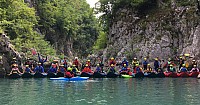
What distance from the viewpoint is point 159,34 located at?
31.4 m

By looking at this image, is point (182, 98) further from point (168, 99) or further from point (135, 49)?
point (135, 49)

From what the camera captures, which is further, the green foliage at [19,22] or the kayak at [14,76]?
the green foliage at [19,22]

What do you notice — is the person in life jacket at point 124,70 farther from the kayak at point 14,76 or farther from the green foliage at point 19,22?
the green foliage at point 19,22

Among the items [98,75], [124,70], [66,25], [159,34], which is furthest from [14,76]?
[66,25]

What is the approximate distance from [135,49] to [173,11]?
16.9 ft

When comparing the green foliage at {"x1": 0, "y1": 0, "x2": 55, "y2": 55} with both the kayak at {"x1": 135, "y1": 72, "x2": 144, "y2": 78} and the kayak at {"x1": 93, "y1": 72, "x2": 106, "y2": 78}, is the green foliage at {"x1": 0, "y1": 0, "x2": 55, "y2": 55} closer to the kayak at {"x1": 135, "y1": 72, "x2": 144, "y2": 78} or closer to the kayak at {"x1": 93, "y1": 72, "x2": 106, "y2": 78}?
the kayak at {"x1": 93, "y1": 72, "x2": 106, "y2": 78}

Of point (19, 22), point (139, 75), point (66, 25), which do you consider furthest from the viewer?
point (66, 25)

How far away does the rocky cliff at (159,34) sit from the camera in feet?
97.9

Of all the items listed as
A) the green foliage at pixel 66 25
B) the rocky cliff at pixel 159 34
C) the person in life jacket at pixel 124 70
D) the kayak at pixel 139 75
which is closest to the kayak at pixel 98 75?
the person in life jacket at pixel 124 70

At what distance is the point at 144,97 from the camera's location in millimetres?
12742

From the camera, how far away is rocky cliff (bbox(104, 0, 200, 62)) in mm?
29844

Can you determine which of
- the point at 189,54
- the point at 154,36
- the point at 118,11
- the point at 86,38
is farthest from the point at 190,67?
the point at 86,38

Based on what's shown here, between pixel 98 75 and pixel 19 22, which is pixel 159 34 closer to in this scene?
pixel 98 75

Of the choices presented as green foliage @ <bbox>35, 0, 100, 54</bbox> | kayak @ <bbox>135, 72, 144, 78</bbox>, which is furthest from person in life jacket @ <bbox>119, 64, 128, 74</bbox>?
green foliage @ <bbox>35, 0, 100, 54</bbox>
